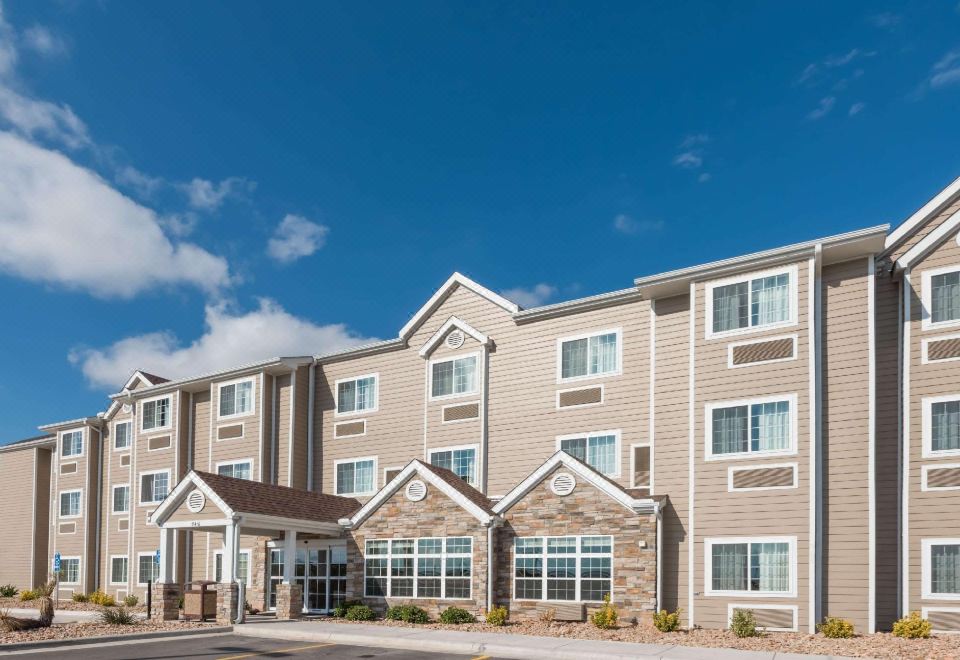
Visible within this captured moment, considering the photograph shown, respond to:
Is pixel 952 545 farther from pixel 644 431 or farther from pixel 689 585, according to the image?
pixel 644 431

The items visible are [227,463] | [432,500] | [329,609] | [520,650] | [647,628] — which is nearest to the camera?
[520,650]

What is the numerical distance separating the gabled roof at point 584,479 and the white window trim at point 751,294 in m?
4.64

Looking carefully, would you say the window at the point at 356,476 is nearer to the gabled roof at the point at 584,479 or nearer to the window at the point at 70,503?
the gabled roof at the point at 584,479

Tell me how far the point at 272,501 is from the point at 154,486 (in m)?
12.4

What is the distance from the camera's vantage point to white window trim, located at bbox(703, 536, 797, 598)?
20266mm

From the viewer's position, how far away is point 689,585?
21672 millimetres

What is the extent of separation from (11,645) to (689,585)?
52.0ft

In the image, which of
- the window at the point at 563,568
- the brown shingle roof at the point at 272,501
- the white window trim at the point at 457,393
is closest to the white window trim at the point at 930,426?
the window at the point at 563,568

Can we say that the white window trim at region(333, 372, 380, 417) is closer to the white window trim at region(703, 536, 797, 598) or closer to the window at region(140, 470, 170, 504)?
the window at region(140, 470, 170, 504)

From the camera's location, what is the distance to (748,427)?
21609mm

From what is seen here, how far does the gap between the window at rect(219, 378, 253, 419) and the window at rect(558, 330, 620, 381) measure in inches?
520

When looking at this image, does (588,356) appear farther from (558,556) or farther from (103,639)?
(103,639)

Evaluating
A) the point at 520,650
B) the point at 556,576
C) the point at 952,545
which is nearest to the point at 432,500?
the point at 556,576

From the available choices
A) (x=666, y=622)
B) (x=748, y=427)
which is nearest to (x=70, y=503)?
(x=666, y=622)
